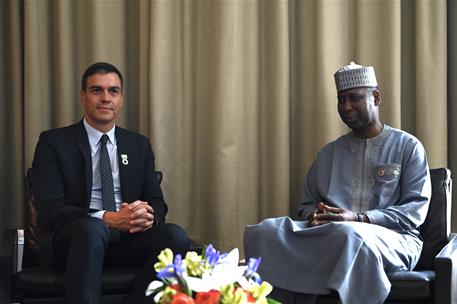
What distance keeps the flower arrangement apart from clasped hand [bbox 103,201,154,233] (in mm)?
1554

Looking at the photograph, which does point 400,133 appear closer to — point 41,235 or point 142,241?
point 142,241

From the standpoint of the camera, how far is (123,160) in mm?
4031

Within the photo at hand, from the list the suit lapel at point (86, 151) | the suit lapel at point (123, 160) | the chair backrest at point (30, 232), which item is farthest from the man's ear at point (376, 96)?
the chair backrest at point (30, 232)

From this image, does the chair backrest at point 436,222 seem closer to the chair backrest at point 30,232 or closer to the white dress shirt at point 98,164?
the white dress shirt at point 98,164

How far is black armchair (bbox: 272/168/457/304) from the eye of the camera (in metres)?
3.26

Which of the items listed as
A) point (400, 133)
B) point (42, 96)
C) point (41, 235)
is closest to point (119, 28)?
Result: point (42, 96)

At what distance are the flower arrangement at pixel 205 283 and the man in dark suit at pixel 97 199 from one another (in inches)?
52.8

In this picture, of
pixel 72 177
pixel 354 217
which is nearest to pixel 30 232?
pixel 72 177

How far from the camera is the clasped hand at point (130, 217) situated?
3.74 m

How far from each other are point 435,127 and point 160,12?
5.40 feet

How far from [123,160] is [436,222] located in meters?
1.59

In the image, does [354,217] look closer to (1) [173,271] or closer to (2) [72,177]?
(2) [72,177]

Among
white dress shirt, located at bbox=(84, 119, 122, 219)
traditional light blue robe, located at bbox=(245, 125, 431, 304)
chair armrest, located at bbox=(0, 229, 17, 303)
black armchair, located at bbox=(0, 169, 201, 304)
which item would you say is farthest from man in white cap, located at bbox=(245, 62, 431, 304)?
chair armrest, located at bbox=(0, 229, 17, 303)

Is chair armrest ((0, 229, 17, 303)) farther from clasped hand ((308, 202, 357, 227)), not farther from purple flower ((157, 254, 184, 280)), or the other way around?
purple flower ((157, 254, 184, 280))
